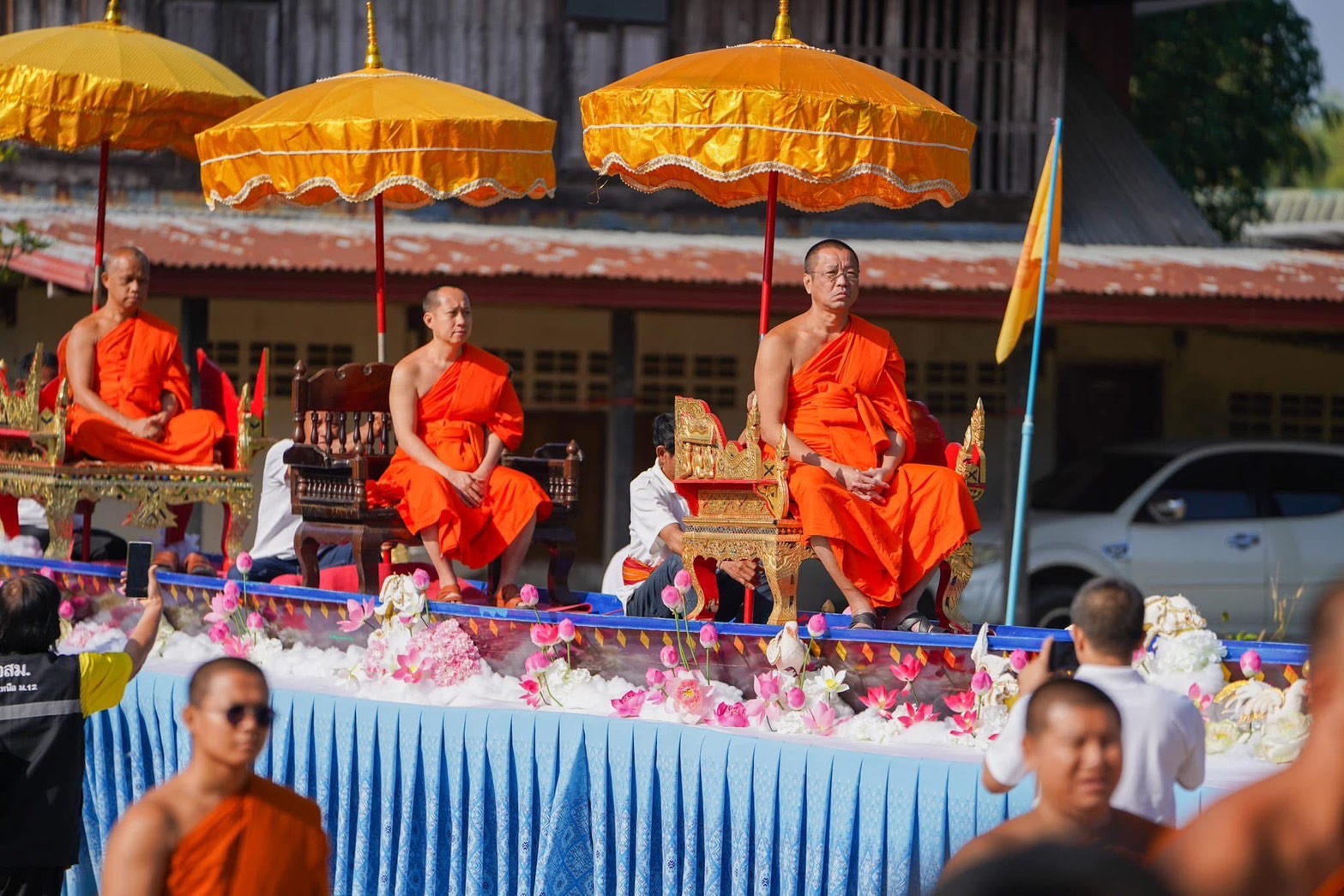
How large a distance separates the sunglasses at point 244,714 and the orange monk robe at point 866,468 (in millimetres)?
2482

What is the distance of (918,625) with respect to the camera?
18.3 feet

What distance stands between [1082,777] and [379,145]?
4593 millimetres

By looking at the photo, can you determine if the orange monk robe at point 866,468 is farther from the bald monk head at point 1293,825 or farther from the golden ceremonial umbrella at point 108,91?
the golden ceremonial umbrella at point 108,91

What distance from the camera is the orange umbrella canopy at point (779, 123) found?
572cm

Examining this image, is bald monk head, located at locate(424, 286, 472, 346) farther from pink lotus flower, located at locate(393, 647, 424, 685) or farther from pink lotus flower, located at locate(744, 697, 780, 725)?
pink lotus flower, located at locate(744, 697, 780, 725)

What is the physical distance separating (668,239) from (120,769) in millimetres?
6748

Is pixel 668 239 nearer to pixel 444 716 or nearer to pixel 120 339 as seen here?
pixel 120 339

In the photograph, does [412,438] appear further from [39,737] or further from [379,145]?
[39,737]

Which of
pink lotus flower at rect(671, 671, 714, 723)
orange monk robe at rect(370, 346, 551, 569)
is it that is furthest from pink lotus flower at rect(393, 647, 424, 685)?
pink lotus flower at rect(671, 671, 714, 723)

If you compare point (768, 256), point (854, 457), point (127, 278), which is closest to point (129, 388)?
point (127, 278)

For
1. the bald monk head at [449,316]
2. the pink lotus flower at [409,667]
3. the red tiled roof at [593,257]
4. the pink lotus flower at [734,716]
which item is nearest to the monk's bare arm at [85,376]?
the bald monk head at [449,316]

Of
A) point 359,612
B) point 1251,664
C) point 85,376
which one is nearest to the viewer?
point 1251,664

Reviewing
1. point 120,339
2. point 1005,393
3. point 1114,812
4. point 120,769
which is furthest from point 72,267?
point 1114,812

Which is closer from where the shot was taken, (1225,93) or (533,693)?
(533,693)
